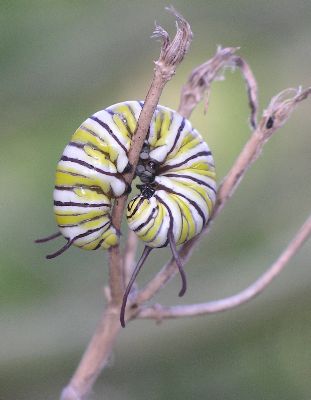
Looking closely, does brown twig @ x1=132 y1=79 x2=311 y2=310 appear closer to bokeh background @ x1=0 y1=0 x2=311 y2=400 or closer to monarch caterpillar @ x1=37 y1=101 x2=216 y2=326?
monarch caterpillar @ x1=37 y1=101 x2=216 y2=326

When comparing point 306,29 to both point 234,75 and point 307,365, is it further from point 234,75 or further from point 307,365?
point 307,365

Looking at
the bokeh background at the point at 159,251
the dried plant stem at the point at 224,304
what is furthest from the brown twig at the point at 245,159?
the bokeh background at the point at 159,251

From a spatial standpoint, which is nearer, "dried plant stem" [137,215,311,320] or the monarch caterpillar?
the monarch caterpillar

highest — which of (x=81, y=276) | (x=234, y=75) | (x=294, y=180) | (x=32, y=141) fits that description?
(x=234, y=75)

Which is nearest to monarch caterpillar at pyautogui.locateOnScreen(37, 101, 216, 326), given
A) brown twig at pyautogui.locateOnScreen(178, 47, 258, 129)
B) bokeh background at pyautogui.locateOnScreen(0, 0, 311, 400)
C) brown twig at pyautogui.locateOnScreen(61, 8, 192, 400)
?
brown twig at pyautogui.locateOnScreen(61, 8, 192, 400)

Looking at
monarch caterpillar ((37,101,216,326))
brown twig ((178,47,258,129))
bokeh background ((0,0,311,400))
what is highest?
brown twig ((178,47,258,129))

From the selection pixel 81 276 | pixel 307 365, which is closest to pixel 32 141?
pixel 81 276
